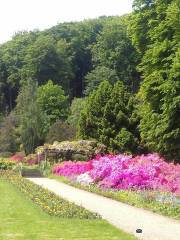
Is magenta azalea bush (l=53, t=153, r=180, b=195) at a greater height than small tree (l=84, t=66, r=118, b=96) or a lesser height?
lesser

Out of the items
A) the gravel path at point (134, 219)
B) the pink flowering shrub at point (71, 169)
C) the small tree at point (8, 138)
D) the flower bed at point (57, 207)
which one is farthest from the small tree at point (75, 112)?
the gravel path at point (134, 219)

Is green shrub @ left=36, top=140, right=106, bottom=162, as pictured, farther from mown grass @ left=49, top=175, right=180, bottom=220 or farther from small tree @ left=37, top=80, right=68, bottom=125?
small tree @ left=37, top=80, right=68, bottom=125

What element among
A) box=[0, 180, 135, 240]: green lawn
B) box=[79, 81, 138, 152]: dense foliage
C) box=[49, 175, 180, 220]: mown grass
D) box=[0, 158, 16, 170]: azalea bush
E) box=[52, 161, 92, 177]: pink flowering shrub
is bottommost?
box=[0, 158, 16, 170]: azalea bush

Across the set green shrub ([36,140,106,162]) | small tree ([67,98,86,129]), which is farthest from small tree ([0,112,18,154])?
Answer: green shrub ([36,140,106,162])

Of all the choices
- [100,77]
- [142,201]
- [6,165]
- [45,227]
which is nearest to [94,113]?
[6,165]

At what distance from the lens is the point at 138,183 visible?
20.6 m

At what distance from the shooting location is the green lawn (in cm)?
1118

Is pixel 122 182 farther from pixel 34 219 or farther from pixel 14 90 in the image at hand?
pixel 14 90

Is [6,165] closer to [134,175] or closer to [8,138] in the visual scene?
[134,175]

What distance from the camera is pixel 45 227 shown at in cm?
1237

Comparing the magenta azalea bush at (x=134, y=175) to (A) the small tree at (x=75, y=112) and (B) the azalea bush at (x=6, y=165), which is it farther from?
(A) the small tree at (x=75, y=112)

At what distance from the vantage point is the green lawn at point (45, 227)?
11.2 m

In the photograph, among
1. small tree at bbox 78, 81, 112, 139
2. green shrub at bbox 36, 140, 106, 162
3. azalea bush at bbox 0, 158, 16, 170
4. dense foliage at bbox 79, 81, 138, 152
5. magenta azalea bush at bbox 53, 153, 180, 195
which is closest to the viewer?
magenta azalea bush at bbox 53, 153, 180, 195

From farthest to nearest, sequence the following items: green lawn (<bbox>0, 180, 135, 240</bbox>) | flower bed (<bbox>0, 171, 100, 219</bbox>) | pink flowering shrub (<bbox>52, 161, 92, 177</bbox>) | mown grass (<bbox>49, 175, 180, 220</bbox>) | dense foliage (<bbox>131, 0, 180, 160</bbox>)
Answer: pink flowering shrub (<bbox>52, 161, 92, 177</bbox>), dense foliage (<bbox>131, 0, 180, 160</bbox>), mown grass (<bbox>49, 175, 180, 220</bbox>), flower bed (<bbox>0, 171, 100, 219</bbox>), green lawn (<bbox>0, 180, 135, 240</bbox>)
